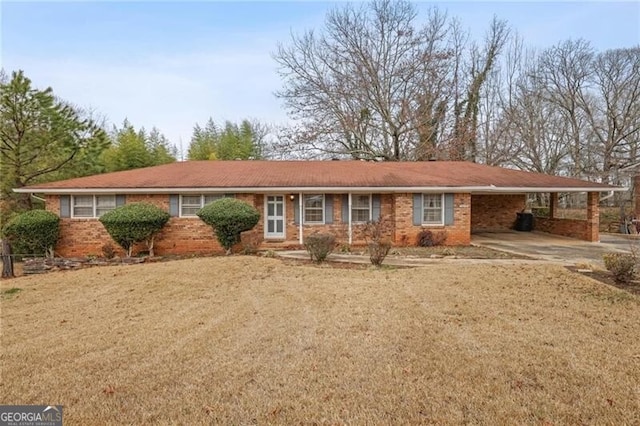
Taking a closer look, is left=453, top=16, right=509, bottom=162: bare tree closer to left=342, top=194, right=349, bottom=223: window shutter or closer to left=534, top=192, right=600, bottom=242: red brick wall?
left=534, top=192, right=600, bottom=242: red brick wall

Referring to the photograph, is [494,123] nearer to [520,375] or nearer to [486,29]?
[486,29]

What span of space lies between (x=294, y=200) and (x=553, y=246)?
978cm

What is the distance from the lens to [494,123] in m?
27.5

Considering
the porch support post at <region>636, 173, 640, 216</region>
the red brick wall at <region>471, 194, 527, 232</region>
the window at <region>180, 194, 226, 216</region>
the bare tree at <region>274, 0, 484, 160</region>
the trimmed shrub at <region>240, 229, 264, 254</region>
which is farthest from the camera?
the bare tree at <region>274, 0, 484, 160</region>

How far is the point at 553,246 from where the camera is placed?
42.7ft

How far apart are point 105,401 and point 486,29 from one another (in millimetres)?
32852

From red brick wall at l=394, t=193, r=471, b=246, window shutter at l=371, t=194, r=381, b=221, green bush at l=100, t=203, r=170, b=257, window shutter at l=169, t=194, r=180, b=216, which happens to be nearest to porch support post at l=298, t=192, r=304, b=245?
window shutter at l=371, t=194, r=381, b=221

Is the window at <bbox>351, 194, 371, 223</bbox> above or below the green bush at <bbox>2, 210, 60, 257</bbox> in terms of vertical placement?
above

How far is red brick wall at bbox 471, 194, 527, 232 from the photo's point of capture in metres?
18.8

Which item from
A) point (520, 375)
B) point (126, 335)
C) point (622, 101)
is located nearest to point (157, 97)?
point (126, 335)

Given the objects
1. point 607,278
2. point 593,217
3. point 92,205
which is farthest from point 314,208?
point 593,217

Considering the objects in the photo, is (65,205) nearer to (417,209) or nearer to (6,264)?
(6,264)

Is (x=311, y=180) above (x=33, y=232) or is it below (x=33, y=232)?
above

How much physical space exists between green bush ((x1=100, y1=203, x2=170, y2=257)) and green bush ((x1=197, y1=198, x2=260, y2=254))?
5.17ft
